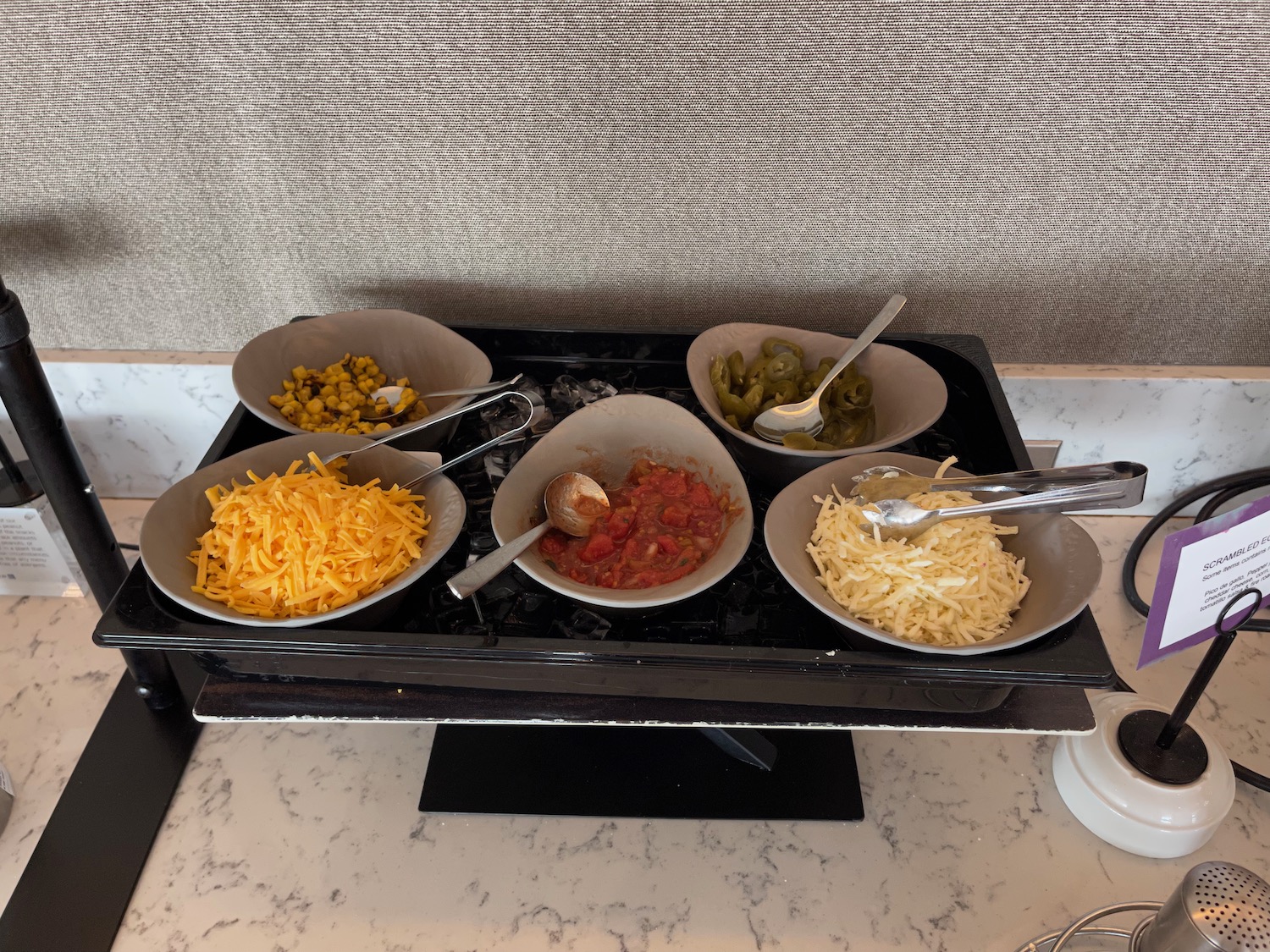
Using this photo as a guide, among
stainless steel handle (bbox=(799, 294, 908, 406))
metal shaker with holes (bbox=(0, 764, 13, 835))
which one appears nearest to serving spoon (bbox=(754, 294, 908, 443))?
stainless steel handle (bbox=(799, 294, 908, 406))

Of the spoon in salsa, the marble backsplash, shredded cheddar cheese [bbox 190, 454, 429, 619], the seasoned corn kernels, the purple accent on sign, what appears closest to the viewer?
the purple accent on sign

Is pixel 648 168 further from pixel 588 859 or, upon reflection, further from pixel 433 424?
pixel 588 859

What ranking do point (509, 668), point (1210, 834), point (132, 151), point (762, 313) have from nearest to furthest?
point (509, 668)
point (1210, 834)
point (132, 151)
point (762, 313)

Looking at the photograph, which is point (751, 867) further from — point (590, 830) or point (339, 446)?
point (339, 446)

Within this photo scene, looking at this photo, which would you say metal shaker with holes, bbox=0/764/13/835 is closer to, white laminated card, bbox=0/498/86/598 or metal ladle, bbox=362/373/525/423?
white laminated card, bbox=0/498/86/598

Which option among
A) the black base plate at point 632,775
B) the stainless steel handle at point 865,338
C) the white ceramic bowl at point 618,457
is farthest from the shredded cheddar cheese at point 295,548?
the stainless steel handle at point 865,338

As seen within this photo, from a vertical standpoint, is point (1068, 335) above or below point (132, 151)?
below

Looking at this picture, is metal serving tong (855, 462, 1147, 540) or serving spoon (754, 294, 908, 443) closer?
metal serving tong (855, 462, 1147, 540)

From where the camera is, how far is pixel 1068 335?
1.14 m

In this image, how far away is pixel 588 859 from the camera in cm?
86

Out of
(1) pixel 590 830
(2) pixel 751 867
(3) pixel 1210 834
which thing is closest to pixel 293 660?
(1) pixel 590 830

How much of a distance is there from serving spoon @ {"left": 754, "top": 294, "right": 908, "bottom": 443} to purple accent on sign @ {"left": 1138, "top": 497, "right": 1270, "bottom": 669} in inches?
15.3

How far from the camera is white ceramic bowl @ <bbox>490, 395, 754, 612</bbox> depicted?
81 cm

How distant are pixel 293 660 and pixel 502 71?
676 mm
